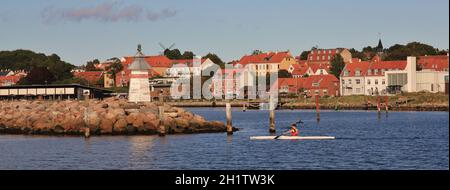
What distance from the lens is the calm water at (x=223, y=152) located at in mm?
44719

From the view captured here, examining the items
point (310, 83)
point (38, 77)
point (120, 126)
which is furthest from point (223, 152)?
point (310, 83)

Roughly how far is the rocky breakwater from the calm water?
2.02 meters

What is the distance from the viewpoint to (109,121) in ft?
214

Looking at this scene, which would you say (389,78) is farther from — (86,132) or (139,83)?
(86,132)

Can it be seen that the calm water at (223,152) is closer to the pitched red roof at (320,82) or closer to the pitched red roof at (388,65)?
the pitched red roof at (388,65)

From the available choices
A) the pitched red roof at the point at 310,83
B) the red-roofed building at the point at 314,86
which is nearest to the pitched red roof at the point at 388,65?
the red-roofed building at the point at 314,86

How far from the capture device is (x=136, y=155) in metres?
50.0

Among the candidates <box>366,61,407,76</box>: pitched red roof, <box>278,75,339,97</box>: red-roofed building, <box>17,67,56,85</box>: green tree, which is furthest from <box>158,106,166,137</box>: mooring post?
<box>278,75,339,97</box>: red-roofed building

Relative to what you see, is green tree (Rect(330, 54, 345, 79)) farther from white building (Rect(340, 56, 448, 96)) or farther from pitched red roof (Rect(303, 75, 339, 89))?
white building (Rect(340, 56, 448, 96))

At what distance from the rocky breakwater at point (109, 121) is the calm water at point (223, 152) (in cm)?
202

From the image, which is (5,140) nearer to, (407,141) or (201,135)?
(201,135)

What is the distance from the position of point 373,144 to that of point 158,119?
16.6 m

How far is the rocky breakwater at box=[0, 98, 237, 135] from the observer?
6475cm
